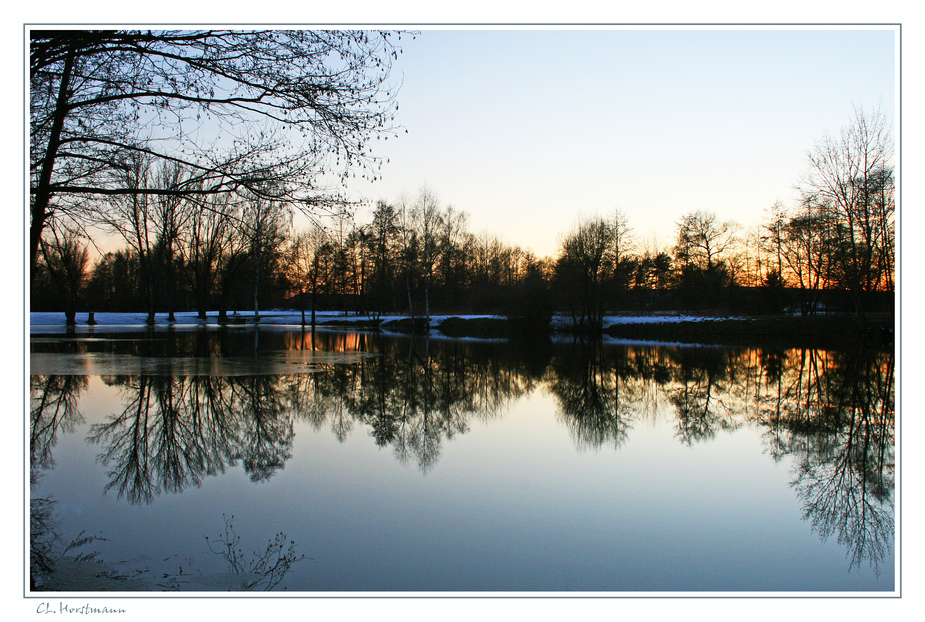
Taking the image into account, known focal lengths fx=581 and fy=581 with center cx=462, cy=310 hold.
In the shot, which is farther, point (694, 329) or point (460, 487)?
point (694, 329)

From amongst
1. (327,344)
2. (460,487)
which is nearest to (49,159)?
(460,487)

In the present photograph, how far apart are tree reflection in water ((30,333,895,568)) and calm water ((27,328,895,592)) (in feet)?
0.16

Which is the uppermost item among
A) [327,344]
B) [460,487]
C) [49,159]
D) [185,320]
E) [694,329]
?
[49,159]

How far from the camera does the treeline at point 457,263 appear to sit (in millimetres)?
7434

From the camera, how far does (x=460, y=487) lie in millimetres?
5680

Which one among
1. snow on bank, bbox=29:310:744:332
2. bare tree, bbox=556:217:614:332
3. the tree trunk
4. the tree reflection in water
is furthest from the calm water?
snow on bank, bbox=29:310:744:332

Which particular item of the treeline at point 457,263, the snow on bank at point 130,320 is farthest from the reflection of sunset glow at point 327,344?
the snow on bank at point 130,320

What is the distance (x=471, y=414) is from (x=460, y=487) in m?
3.89

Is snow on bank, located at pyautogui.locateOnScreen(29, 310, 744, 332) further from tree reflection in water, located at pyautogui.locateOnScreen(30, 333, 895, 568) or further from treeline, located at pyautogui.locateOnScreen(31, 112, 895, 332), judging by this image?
tree reflection in water, located at pyautogui.locateOnScreen(30, 333, 895, 568)

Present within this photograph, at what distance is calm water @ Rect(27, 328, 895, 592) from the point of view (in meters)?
3.89

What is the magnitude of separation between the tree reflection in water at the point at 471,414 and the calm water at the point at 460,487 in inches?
1.9

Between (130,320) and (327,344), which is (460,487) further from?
(130,320)

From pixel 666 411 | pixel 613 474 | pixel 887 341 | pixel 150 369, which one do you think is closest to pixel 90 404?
pixel 150 369

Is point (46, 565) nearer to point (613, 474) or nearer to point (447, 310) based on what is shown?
point (613, 474)
